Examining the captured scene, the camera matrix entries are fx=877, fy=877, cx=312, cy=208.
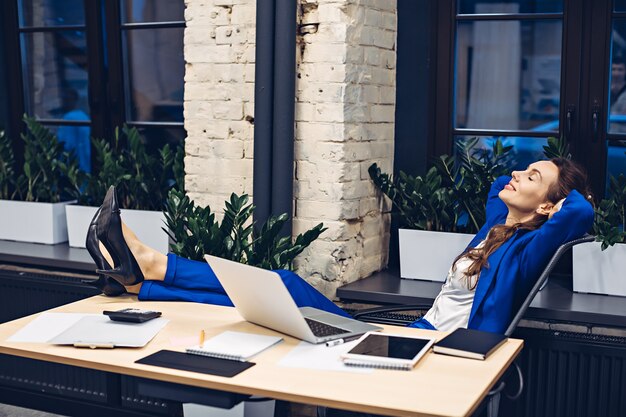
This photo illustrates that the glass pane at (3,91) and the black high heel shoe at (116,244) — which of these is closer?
the black high heel shoe at (116,244)

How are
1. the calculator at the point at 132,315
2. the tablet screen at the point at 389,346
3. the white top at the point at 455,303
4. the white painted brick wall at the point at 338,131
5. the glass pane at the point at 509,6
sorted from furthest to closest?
1. the glass pane at the point at 509,6
2. the white painted brick wall at the point at 338,131
3. the white top at the point at 455,303
4. the calculator at the point at 132,315
5. the tablet screen at the point at 389,346

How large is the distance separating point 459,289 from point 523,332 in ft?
1.20

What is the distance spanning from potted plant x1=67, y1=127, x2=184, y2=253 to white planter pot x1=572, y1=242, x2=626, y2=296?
76.0 inches

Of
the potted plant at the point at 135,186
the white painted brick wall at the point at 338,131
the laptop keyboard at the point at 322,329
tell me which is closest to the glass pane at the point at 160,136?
the potted plant at the point at 135,186

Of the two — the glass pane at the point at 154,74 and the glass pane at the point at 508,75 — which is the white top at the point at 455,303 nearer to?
the glass pane at the point at 508,75

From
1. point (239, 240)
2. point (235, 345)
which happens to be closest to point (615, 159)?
point (239, 240)

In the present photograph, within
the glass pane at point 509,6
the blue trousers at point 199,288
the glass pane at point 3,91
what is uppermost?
the glass pane at point 509,6

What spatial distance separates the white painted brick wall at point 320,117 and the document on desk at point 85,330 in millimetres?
1282

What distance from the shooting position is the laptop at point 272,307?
237cm

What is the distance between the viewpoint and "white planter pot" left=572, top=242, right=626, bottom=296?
361 centimetres

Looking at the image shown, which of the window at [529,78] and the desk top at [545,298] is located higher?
the window at [529,78]

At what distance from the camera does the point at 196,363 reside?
2.25 metres

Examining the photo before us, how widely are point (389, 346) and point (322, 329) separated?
0.26 metres

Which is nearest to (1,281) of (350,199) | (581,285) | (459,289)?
(350,199)
